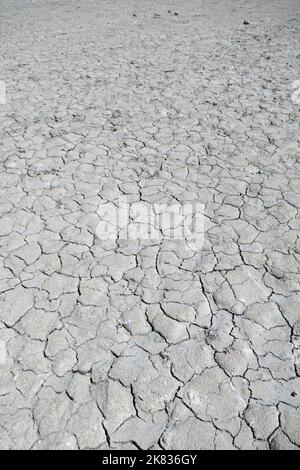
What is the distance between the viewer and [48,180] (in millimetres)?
3385

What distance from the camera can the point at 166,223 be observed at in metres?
2.91

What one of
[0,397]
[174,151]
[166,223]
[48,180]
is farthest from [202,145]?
[0,397]

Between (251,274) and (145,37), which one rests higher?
(145,37)

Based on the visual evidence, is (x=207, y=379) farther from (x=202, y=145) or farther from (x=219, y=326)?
(x=202, y=145)

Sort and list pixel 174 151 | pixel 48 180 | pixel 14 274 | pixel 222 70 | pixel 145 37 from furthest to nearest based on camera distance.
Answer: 1. pixel 145 37
2. pixel 222 70
3. pixel 174 151
4. pixel 48 180
5. pixel 14 274

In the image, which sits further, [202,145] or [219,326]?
[202,145]

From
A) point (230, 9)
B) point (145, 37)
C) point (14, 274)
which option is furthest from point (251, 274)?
point (230, 9)

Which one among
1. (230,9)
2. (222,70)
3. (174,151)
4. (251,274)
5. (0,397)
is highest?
(230,9)

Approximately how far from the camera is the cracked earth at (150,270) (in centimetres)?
176

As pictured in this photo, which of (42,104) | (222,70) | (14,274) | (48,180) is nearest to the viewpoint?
(14,274)

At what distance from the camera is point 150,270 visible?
2504 mm

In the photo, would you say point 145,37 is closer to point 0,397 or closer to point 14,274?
point 14,274

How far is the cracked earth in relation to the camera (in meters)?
1.76

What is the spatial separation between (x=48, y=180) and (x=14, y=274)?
3.94 feet
